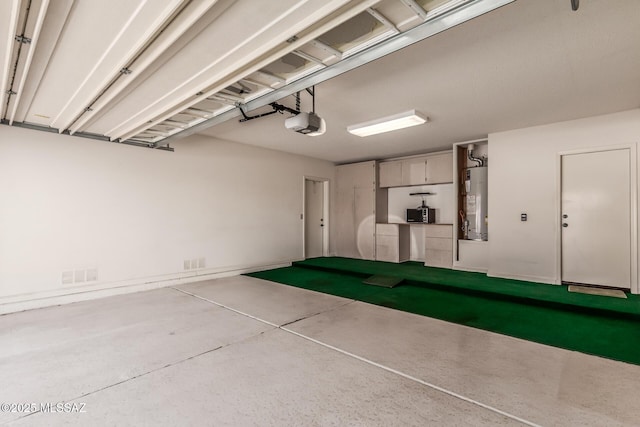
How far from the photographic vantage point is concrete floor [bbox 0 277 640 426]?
1846mm

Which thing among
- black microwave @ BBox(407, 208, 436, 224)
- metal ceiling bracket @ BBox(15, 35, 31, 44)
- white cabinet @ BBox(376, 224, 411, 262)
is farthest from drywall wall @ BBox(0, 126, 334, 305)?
black microwave @ BBox(407, 208, 436, 224)

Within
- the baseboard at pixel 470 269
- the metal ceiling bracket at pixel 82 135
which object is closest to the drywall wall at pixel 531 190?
the baseboard at pixel 470 269

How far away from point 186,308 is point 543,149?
5.93m

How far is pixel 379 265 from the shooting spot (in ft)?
21.5

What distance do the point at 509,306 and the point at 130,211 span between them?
5.74 meters

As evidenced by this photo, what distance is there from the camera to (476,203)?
5773mm

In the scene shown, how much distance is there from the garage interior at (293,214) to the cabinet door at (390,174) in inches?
7.5

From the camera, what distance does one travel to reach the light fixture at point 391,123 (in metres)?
4.09

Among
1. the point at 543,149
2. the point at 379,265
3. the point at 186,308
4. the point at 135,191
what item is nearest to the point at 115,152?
the point at 135,191

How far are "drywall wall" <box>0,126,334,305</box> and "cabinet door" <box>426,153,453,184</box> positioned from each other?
10.7ft

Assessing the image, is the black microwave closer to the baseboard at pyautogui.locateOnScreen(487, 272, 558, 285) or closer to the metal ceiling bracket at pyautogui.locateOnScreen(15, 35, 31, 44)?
the baseboard at pyautogui.locateOnScreen(487, 272, 558, 285)

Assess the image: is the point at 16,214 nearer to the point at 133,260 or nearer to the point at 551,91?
the point at 133,260

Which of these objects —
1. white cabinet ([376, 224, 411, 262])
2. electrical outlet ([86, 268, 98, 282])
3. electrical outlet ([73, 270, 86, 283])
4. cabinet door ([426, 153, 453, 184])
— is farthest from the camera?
white cabinet ([376, 224, 411, 262])

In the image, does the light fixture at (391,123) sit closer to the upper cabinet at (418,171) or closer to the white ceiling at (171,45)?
the white ceiling at (171,45)
